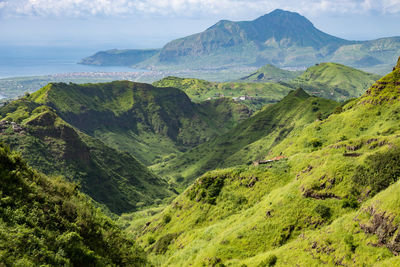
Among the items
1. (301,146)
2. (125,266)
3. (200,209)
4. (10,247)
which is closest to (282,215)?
(125,266)

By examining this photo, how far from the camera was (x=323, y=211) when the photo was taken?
5628 centimetres

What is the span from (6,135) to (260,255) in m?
202

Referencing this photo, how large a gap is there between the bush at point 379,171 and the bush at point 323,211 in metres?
8.26

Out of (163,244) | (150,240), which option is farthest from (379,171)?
(150,240)

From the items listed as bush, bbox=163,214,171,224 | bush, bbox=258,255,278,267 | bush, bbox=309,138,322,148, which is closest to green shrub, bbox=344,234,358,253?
bush, bbox=258,255,278,267

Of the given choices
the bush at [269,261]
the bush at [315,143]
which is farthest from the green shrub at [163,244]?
the bush at [315,143]

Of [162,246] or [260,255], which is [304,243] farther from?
[162,246]

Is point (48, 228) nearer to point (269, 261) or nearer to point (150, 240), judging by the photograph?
point (269, 261)

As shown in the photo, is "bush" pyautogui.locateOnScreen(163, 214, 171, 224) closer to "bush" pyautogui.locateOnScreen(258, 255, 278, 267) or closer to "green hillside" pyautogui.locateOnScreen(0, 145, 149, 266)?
"green hillside" pyautogui.locateOnScreen(0, 145, 149, 266)

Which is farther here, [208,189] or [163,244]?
[208,189]

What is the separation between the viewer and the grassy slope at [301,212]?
142 ft

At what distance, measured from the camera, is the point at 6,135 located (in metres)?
198

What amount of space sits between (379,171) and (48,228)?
203 ft

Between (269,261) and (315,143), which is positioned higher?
(315,143)
